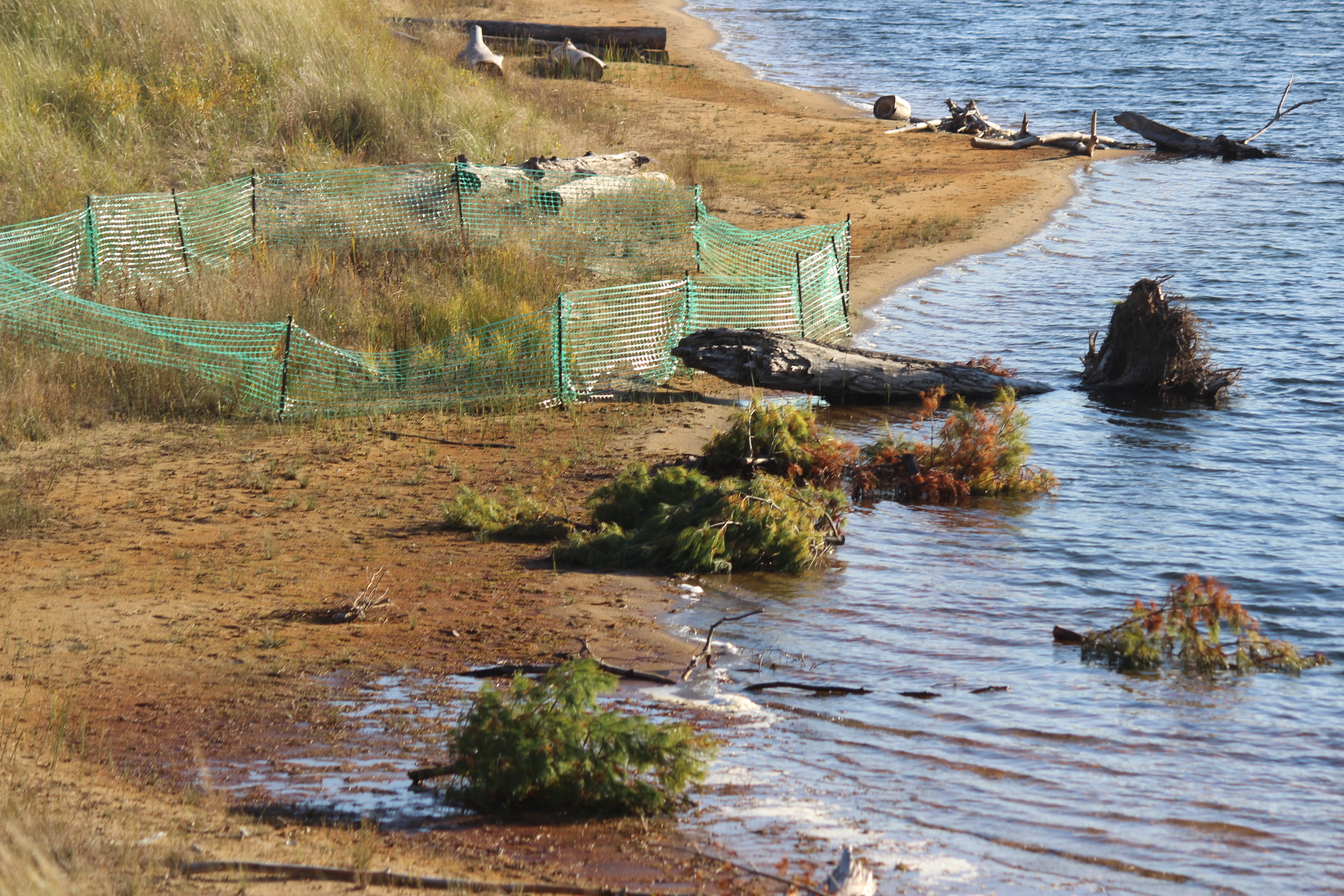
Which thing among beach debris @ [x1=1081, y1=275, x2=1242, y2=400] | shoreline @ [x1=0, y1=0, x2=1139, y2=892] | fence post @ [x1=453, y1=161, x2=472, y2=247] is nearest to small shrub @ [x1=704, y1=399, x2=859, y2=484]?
shoreline @ [x1=0, y1=0, x2=1139, y2=892]

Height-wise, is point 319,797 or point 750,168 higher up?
point 750,168

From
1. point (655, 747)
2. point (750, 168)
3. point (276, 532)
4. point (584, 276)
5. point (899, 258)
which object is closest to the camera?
point (655, 747)

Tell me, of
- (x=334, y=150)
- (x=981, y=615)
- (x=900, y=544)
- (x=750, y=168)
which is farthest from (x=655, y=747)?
(x=750, y=168)

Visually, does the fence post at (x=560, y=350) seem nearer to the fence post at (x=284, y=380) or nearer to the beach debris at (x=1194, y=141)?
the fence post at (x=284, y=380)

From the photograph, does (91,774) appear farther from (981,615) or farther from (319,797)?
(981,615)

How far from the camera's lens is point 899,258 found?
1906 centimetres

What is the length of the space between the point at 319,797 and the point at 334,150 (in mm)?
13568

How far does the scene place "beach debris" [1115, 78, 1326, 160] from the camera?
2878 centimetres

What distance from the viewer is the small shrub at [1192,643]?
7.35m

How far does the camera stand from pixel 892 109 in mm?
30969

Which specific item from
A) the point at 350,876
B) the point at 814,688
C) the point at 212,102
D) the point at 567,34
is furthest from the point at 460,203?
the point at 567,34

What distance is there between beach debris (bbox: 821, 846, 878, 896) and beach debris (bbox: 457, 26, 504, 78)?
22139mm

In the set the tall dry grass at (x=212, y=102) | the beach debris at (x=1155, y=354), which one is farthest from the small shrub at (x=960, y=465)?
the tall dry grass at (x=212, y=102)

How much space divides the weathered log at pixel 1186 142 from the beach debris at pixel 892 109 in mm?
5139
